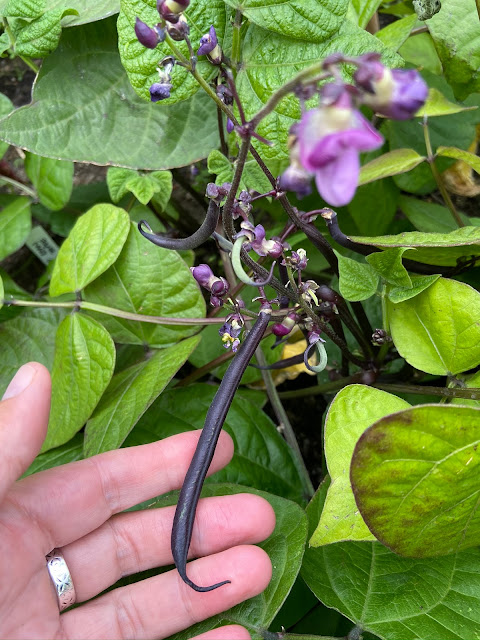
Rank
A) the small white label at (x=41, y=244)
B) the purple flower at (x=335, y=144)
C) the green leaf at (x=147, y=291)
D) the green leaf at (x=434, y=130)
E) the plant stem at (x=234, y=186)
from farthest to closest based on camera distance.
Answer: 1. the small white label at (x=41, y=244)
2. the green leaf at (x=434, y=130)
3. the green leaf at (x=147, y=291)
4. the plant stem at (x=234, y=186)
5. the purple flower at (x=335, y=144)

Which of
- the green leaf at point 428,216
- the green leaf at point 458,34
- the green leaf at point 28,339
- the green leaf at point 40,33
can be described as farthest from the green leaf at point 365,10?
the green leaf at point 28,339

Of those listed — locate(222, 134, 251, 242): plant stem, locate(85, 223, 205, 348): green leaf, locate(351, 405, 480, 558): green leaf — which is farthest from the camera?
locate(85, 223, 205, 348): green leaf

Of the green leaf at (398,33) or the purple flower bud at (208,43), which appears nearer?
the purple flower bud at (208,43)

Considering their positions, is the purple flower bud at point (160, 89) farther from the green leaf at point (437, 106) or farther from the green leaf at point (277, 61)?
the green leaf at point (437, 106)

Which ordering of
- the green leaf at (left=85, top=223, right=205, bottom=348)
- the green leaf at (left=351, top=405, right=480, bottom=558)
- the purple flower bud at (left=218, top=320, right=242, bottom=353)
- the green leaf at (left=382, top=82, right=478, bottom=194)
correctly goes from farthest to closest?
1. the green leaf at (left=382, top=82, right=478, bottom=194)
2. the green leaf at (left=85, top=223, right=205, bottom=348)
3. the purple flower bud at (left=218, top=320, right=242, bottom=353)
4. the green leaf at (left=351, top=405, right=480, bottom=558)

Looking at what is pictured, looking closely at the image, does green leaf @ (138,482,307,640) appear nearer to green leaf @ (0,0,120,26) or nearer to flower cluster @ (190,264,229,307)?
flower cluster @ (190,264,229,307)

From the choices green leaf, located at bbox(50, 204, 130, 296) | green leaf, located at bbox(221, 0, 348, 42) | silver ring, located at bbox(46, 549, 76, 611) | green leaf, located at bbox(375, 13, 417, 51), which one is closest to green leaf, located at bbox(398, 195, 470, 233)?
green leaf, located at bbox(375, 13, 417, 51)

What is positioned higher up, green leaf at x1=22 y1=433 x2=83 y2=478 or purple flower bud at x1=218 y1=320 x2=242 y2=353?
purple flower bud at x1=218 y1=320 x2=242 y2=353
